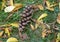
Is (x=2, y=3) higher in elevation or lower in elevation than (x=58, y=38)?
higher

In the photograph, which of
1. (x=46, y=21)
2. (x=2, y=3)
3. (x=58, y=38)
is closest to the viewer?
(x=58, y=38)

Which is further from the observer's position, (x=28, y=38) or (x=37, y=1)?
(x=37, y=1)

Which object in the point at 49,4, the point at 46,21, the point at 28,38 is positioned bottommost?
the point at 28,38

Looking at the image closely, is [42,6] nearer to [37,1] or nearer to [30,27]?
[37,1]

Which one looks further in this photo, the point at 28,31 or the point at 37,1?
the point at 37,1

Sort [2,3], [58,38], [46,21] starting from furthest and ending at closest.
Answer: [2,3] < [46,21] < [58,38]

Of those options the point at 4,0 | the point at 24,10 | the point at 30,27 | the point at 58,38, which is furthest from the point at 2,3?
the point at 58,38

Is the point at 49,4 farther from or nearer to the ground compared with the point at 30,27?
farther from the ground

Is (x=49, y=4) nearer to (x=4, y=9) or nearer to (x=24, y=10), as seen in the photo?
(x=24, y=10)

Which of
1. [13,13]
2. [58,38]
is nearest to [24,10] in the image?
[13,13]
